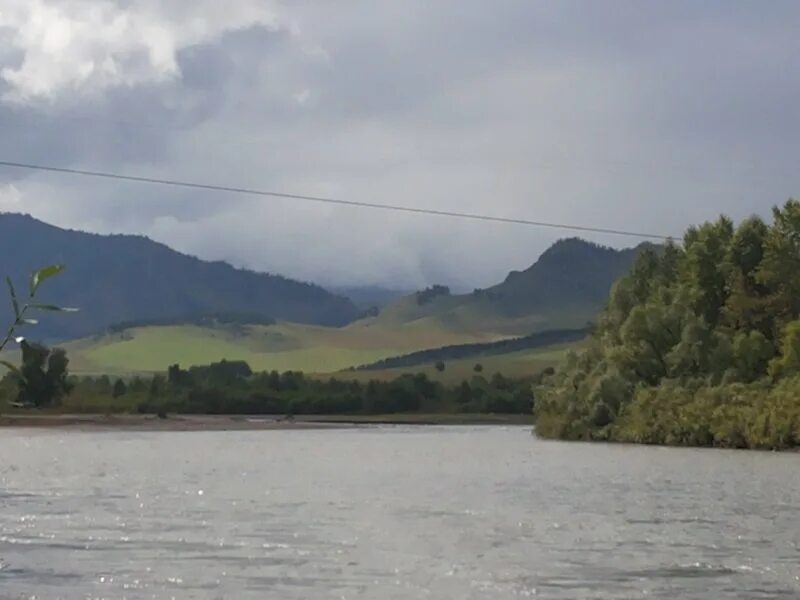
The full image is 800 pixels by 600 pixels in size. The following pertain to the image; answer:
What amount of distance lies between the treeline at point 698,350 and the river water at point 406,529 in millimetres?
17737

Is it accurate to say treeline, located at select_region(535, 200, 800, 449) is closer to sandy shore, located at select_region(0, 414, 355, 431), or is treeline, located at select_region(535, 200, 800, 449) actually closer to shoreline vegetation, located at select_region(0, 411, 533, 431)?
shoreline vegetation, located at select_region(0, 411, 533, 431)

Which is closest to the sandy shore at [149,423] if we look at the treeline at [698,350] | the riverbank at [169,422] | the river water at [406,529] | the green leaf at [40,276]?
the riverbank at [169,422]

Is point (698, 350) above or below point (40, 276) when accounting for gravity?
above

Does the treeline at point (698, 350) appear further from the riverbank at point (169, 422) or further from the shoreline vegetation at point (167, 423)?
the riverbank at point (169, 422)

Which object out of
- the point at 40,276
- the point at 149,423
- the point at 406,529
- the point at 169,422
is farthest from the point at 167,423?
the point at 40,276

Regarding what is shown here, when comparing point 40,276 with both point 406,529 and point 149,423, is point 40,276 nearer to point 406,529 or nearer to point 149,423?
point 406,529

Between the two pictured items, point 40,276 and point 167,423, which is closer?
point 40,276

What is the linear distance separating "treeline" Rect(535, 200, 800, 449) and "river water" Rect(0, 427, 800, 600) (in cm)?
1774

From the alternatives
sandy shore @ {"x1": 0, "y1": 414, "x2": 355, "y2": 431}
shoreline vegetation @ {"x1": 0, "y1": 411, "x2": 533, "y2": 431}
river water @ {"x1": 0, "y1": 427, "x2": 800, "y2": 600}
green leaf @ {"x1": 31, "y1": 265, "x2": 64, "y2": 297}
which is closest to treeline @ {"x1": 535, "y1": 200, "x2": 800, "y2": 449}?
river water @ {"x1": 0, "y1": 427, "x2": 800, "y2": 600}

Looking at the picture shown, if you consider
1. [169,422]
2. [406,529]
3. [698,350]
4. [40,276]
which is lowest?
[406,529]

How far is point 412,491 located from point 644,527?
1695cm

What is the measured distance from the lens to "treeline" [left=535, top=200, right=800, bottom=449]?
9938 cm

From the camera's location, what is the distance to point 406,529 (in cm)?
4159

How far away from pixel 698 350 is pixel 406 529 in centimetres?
6578
